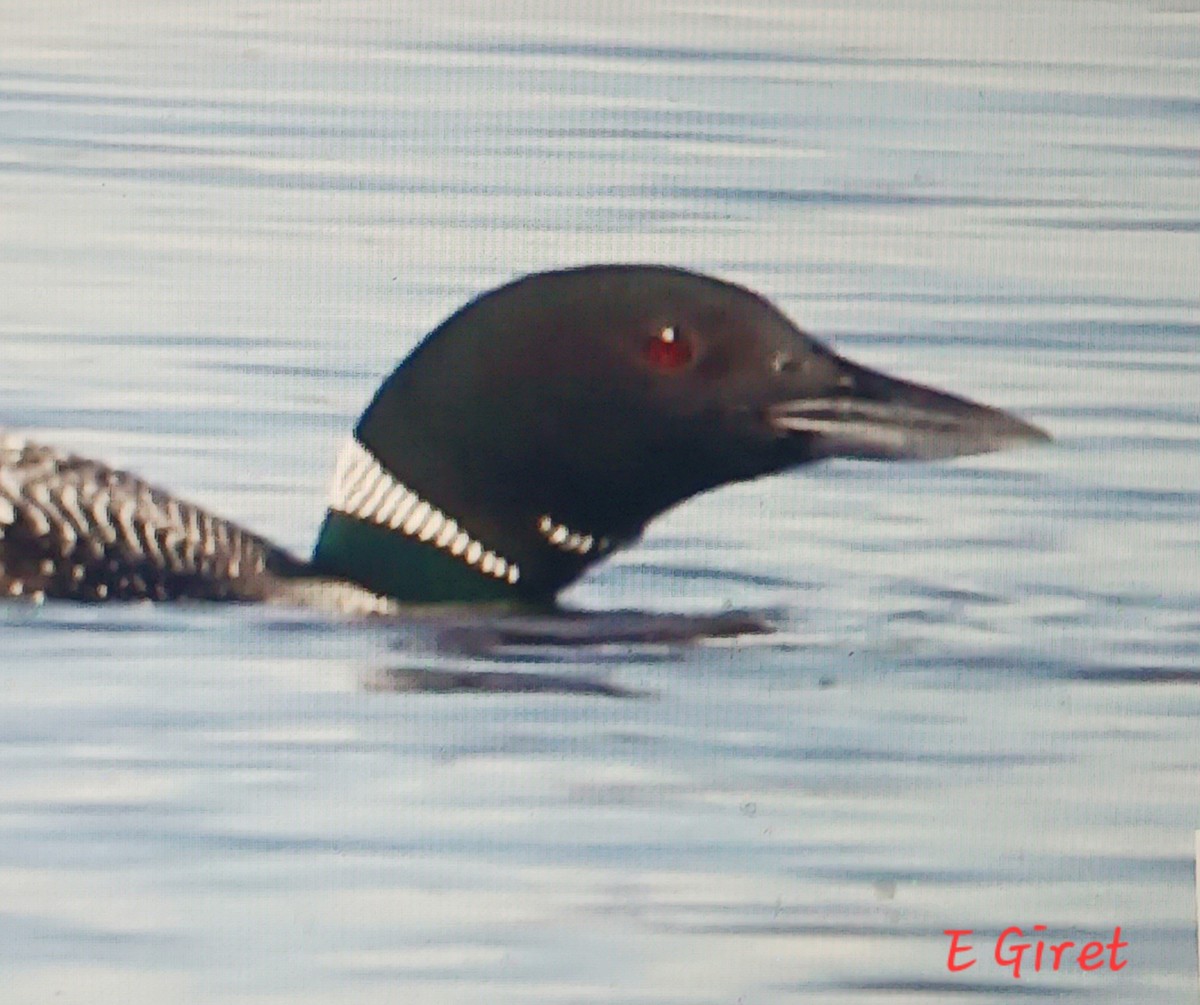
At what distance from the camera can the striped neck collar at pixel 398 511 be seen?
1561 mm

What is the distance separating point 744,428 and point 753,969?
438mm

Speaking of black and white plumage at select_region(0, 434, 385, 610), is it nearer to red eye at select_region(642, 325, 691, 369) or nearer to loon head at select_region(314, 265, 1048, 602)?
loon head at select_region(314, 265, 1048, 602)

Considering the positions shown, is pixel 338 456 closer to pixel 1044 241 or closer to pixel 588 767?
pixel 588 767

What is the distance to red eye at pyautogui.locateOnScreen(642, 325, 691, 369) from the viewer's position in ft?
5.08

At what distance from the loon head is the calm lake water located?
3 centimetres

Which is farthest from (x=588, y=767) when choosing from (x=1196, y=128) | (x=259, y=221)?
(x=1196, y=128)

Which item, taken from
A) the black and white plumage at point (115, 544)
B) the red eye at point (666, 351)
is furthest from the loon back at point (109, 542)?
the red eye at point (666, 351)

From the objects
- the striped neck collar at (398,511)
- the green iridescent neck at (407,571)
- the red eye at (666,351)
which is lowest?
the green iridescent neck at (407,571)

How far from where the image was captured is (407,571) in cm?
158

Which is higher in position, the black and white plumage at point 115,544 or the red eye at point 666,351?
the red eye at point 666,351

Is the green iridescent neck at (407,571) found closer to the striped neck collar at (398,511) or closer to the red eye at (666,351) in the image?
the striped neck collar at (398,511)

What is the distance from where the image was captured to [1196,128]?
1656mm
